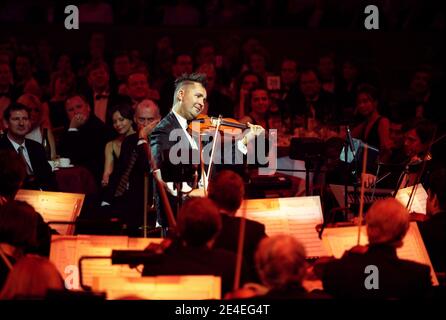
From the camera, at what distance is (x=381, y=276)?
448cm

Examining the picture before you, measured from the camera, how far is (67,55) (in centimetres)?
1002

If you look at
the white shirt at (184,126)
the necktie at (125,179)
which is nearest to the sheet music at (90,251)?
the white shirt at (184,126)

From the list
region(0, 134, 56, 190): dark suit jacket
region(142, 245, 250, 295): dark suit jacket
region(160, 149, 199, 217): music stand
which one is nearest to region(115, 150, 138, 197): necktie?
region(0, 134, 56, 190): dark suit jacket

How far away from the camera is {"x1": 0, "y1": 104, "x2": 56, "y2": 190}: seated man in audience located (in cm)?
742

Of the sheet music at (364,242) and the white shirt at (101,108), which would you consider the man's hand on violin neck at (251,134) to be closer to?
the sheet music at (364,242)

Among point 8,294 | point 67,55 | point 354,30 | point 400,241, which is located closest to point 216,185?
point 400,241

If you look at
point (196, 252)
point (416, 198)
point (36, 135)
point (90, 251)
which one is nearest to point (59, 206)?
point (90, 251)

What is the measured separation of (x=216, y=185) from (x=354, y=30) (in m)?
6.24

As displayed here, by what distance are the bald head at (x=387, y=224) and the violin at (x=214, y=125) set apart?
2.70m

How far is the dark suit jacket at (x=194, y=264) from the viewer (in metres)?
4.36

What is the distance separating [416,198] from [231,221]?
1.76 metres

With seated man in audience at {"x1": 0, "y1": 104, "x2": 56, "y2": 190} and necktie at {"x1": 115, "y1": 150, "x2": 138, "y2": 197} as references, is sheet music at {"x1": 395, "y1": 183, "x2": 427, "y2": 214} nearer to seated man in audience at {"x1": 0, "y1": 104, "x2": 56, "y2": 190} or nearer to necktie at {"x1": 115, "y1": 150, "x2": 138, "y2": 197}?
necktie at {"x1": 115, "y1": 150, "x2": 138, "y2": 197}

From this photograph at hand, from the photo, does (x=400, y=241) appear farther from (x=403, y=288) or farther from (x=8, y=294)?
(x=8, y=294)

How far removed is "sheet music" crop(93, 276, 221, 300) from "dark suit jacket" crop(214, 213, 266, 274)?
0.99m
